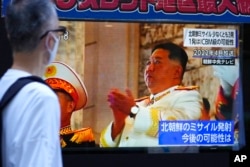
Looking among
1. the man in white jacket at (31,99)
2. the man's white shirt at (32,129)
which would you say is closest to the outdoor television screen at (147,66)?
the man in white jacket at (31,99)

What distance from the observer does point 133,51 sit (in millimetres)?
6191

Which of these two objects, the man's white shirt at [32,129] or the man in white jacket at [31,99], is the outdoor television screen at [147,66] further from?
the man's white shirt at [32,129]

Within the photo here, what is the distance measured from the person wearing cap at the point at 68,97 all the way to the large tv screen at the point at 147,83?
16 millimetres

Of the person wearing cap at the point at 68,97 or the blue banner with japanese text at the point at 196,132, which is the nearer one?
A: the person wearing cap at the point at 68,97

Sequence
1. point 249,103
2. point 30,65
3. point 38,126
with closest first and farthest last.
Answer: point 38,126 → point 30,65 → point 249,103

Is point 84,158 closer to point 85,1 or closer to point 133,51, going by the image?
point 133,51

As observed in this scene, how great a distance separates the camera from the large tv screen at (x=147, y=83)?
6.14 meters

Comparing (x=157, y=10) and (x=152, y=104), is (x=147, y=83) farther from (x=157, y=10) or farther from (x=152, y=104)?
(x=157, y=10)

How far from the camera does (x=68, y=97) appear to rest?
6.12 m

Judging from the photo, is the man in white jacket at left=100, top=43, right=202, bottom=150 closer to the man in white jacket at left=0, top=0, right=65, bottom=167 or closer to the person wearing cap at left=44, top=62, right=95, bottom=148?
the person wearing cap at left=44, top=62, right=95, bottom=148

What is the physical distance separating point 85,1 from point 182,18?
1.09 m

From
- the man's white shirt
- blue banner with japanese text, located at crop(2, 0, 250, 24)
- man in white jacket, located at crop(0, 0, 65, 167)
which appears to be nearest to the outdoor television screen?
blue banner with japanese text, located at crop(2, 0, 250, 24)

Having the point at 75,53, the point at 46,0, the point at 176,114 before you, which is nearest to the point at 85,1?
the point at 75,53

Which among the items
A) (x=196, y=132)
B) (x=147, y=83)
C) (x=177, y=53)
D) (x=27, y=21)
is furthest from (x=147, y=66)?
(x=27, y=21)
